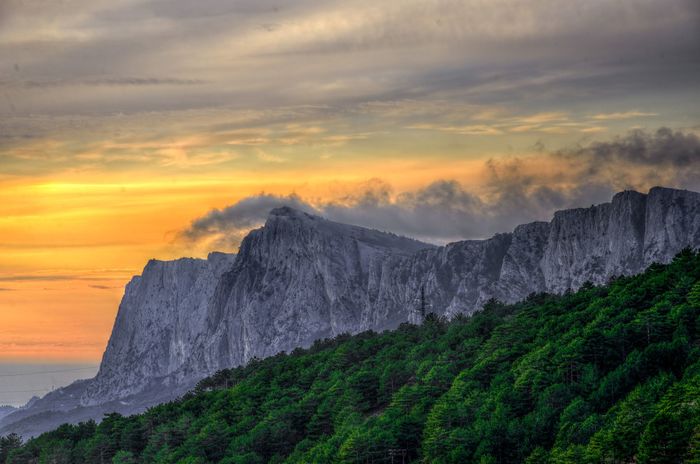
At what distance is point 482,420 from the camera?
552ft

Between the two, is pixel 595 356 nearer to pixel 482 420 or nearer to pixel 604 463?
pixel 482 420

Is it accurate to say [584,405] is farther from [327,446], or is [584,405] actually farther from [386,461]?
[327,446]

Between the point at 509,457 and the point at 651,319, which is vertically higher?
the point at 651,319

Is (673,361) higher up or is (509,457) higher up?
(673,361)

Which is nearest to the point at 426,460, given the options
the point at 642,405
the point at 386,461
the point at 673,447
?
the point at 386,461

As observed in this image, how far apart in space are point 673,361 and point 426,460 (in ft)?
125

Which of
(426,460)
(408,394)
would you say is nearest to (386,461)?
(426,460)

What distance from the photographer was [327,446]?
186875 millimetres

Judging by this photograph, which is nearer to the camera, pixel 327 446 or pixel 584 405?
pixel 584 405

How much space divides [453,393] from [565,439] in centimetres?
4166

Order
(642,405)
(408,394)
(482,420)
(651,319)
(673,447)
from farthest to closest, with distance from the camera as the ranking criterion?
(408,394)
(651,319)
(482,420)
(642,405)
(673,447)

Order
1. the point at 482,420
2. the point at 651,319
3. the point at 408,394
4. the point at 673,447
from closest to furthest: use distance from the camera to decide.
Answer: the point at 673,447
the point at 482,420
the point at 651,319
the point at 408,394

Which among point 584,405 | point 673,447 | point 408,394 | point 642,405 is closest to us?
point 673,447

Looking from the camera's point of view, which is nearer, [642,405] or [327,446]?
[642,405]
